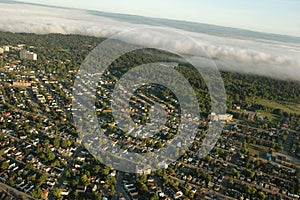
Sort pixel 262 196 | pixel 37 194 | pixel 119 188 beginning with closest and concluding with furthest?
pixel 37 194
pixel 119 188
pixel 262 196

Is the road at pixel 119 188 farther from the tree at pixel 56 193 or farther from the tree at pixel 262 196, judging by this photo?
the tree at pixel 262 196

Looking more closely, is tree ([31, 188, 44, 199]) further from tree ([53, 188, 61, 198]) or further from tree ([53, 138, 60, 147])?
tree ([53, 138, 60, 147])

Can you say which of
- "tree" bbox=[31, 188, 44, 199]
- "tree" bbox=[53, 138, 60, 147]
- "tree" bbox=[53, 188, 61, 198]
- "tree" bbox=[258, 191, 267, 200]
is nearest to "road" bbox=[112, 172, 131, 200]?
"tree" bbox=[53, 188, 61, 198]

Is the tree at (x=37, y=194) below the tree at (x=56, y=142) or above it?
above

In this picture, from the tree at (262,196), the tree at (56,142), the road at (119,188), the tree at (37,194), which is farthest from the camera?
the tree at (56,142)

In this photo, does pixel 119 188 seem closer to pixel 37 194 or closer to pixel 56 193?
pixel 56 193

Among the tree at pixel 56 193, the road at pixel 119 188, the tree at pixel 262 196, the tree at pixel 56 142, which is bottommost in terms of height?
the tree at pixel 56 142

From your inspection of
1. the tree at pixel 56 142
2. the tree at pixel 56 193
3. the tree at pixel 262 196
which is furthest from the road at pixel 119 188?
the tree at pixel 262 196

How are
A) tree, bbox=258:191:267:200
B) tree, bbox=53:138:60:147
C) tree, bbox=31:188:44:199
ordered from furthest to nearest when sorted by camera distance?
tree, bbox=53:138:60:147 → tree, bbox=258:191:267:200 → tree, bbox=31:188:44:199

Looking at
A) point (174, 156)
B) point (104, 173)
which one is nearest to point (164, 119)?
point (174, 156)

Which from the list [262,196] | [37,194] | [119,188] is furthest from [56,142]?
[262,196]

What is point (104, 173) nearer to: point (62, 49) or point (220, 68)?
point (220, 68)

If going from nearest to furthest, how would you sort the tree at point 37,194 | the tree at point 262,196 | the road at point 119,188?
the tree at point 37,194 < the road at point 119,188 < the tree at point 262,196
